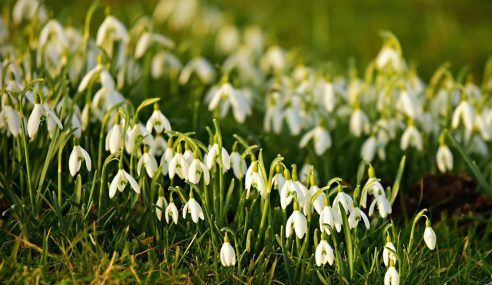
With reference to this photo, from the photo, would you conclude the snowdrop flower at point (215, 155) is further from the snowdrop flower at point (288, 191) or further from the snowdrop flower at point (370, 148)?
the snowdrop flower at point (370, 148)

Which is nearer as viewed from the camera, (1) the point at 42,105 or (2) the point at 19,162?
(1) the point at 42,105

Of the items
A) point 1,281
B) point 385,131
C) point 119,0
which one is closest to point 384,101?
point 385,131

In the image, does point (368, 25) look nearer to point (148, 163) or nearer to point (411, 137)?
point (411, 137)

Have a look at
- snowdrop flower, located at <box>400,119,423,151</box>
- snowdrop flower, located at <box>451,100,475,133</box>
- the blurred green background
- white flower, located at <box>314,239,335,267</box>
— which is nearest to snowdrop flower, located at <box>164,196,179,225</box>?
white flower, located at <box>314,239,335,267</box>

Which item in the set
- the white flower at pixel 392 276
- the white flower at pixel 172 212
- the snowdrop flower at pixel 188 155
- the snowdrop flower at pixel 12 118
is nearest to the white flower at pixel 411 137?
the white flower at pixel 392 276

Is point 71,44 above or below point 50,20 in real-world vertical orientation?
below

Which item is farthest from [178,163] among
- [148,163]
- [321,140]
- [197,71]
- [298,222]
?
[197,71]

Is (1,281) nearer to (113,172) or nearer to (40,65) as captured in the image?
(113,172)
